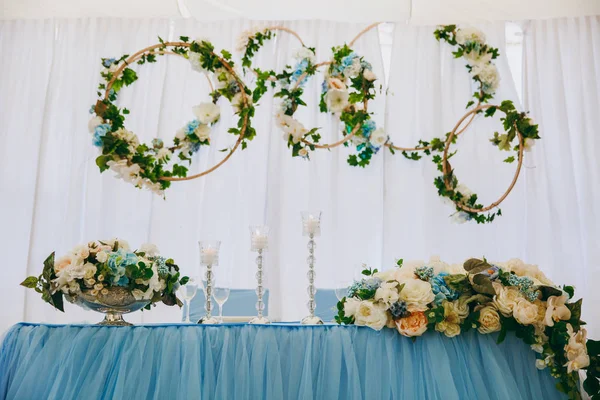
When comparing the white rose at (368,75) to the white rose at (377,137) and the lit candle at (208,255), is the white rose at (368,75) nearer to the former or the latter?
the white rose at (377,137)

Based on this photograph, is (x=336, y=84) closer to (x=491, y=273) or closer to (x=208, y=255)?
(x=208, y=255)

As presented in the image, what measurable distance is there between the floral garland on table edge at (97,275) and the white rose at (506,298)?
3.45 feet

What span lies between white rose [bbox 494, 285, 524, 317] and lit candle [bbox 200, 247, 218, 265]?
95 centimetres

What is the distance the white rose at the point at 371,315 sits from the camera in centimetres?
196

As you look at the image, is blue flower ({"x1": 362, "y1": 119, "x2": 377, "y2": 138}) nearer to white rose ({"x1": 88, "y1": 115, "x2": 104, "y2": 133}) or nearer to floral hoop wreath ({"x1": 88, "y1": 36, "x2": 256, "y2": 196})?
floral hoop wreath ({"x1": 88, "y1": 36, "x2": 256, "y2": 196})

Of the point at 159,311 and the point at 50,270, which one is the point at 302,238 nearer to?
the point at 159,311

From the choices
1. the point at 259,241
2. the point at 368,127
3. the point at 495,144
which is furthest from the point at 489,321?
the point at 368,127

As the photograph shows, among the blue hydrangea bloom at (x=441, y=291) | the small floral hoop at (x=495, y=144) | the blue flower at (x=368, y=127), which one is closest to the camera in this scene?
the blue hydrangea bloom at (x=441, y=291)

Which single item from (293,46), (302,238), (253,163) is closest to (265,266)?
(302,238)

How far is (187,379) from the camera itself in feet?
6.23

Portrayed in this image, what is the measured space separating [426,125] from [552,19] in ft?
3.18

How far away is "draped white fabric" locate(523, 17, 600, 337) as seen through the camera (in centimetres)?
357

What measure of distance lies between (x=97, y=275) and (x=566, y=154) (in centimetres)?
268

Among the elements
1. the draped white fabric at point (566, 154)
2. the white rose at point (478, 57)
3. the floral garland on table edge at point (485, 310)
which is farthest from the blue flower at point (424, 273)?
the draped white fabric at point (566, 154)
